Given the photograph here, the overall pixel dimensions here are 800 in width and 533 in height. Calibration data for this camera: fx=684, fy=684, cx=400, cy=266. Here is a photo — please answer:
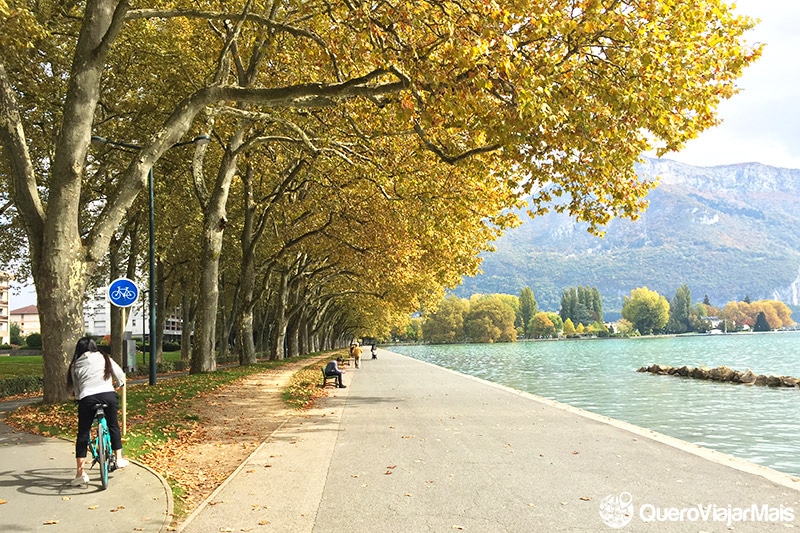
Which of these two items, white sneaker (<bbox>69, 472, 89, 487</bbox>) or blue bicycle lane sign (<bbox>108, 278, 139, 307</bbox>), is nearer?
white sneaker (<bbox>69, 472, 89, 487</bbox>)

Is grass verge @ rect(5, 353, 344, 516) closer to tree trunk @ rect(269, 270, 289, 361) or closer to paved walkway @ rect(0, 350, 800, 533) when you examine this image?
paved walkway @ rect(0, 350, 800, 533)

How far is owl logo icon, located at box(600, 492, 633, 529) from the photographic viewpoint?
616 cm

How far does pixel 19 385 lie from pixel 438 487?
2159cm

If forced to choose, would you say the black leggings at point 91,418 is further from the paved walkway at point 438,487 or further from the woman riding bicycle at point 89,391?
the paved walkway at point 438,487

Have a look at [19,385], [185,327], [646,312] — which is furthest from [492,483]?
[646,312]

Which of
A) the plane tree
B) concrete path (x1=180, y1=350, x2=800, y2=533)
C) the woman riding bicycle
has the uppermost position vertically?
the plane tree

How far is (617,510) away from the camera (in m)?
6.57

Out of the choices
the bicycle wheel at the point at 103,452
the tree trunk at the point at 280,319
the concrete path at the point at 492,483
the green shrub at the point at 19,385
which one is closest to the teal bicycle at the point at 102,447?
the bicycle wheel at the point at 103,452

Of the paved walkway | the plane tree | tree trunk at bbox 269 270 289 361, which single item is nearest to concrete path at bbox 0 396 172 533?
the paved walkway

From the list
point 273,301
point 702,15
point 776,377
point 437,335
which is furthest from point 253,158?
point 437,335

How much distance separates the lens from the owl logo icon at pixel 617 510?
6.16 metres

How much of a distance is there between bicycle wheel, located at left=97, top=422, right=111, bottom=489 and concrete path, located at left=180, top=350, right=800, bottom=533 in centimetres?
129

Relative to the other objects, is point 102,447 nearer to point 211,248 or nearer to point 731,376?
point 211,248

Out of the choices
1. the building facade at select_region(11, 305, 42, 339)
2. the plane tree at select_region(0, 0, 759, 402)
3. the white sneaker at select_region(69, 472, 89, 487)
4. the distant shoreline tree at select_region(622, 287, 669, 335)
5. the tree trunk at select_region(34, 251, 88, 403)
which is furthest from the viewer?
the distant shoreline tree at select_region(622, 287, 669, 335)
